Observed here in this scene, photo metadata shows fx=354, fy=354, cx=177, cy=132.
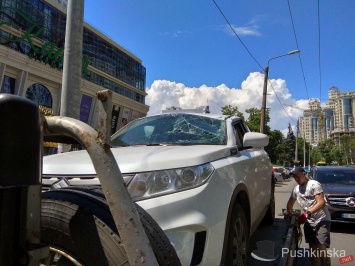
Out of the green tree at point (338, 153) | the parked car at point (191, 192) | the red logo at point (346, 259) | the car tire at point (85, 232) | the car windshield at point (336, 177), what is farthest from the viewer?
the green tree at point (338, 153)

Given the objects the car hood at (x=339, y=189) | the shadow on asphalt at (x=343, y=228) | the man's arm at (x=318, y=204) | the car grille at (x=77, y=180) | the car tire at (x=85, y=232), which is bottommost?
the shadow on asphalt at (x=343, y=228)

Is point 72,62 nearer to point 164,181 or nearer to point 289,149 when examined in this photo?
point 164,181

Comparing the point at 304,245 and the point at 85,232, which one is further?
the point at 304,245

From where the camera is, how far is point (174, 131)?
12.8ft

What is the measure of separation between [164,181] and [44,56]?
37.0 meters

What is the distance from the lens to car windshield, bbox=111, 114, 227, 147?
3689mm

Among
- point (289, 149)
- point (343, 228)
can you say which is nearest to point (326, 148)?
point (289, 149)

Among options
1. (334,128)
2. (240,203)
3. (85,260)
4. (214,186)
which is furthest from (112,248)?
(334,128)

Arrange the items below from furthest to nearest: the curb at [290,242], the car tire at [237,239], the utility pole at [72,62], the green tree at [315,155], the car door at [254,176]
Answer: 1. the green tree at [315,155]
2. the utility pole at [72,62]
3. the car door at [254,176]
4. the curb at [290,242]
5. the car tire at [237,239]

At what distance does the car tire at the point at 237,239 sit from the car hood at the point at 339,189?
5.94 meters

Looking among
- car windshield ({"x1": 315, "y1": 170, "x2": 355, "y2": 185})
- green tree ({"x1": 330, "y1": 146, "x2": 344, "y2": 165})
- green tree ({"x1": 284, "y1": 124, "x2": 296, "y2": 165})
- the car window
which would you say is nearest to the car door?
the car window

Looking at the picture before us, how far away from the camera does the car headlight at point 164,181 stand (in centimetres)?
242

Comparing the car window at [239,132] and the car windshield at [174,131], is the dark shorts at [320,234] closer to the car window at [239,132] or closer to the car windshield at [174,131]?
the car window at [239,132]

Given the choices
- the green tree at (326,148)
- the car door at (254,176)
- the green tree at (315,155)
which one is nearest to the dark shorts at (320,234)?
the car door at (254,176)
